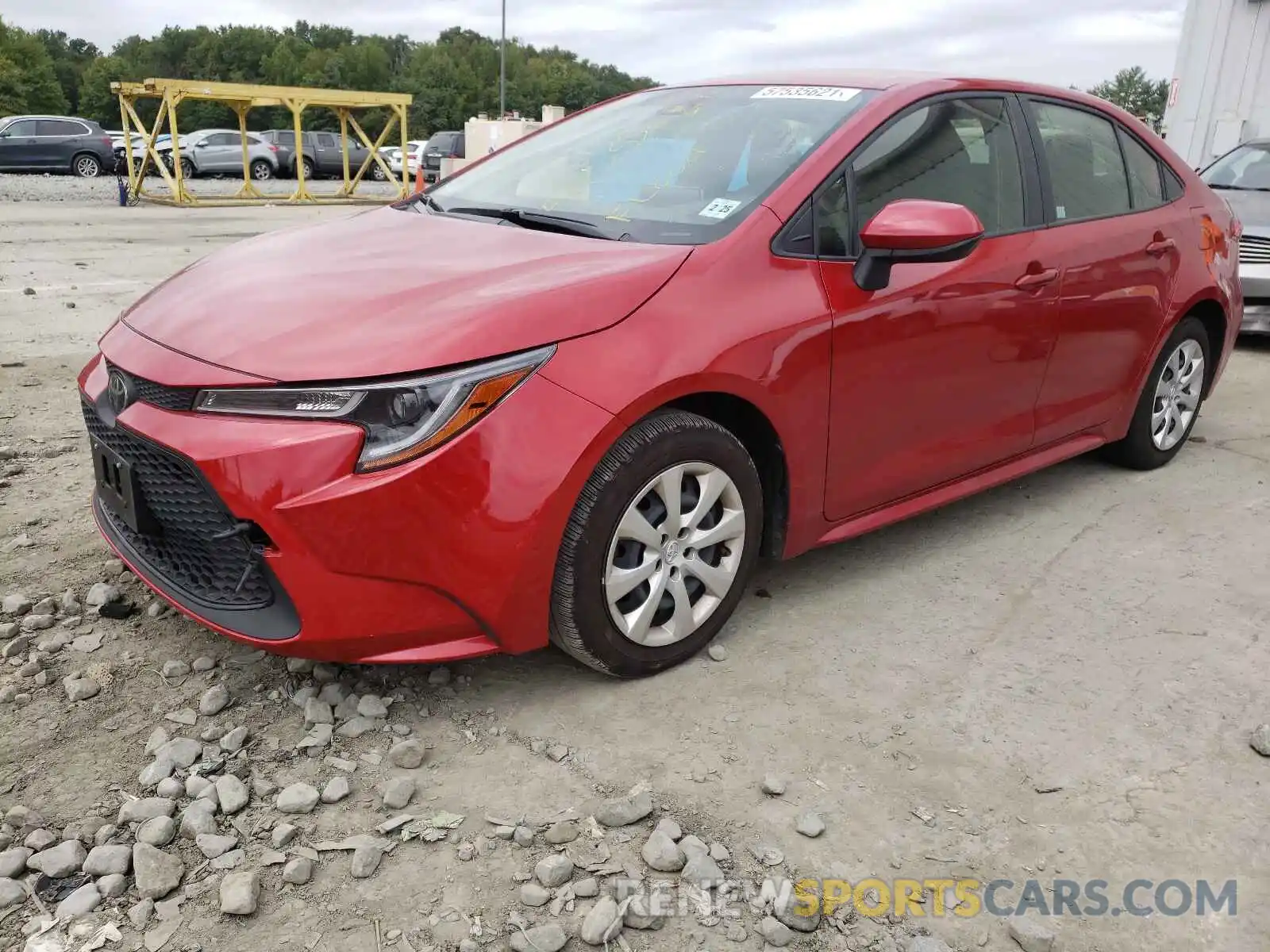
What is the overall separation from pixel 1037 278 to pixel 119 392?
278 centimetres

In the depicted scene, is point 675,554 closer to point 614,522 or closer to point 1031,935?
point 614,522

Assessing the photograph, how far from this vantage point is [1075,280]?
143 inches

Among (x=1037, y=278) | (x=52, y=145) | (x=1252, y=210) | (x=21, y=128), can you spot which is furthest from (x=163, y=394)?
(x=21, y=128)

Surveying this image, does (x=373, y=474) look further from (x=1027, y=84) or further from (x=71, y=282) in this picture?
(x=71, y=282)

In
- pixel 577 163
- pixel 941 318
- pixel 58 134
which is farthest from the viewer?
pixel 58 134

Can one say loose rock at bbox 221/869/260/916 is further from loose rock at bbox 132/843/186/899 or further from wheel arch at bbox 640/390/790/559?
wheel arch at bbox 640/390/790/559

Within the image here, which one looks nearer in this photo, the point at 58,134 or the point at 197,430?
the point at 197,430

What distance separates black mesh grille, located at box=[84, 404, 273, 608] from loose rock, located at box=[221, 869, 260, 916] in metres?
0.60

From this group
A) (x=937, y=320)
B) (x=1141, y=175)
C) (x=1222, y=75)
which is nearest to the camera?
(x=937, y=320)

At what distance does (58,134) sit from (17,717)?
26187 millimetres

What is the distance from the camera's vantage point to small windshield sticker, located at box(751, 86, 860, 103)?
3215 millimetres

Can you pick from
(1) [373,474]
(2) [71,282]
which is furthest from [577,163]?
(2) [71,282]

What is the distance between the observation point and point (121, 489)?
2.54m

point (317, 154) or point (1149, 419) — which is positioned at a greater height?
point (317, 154)
